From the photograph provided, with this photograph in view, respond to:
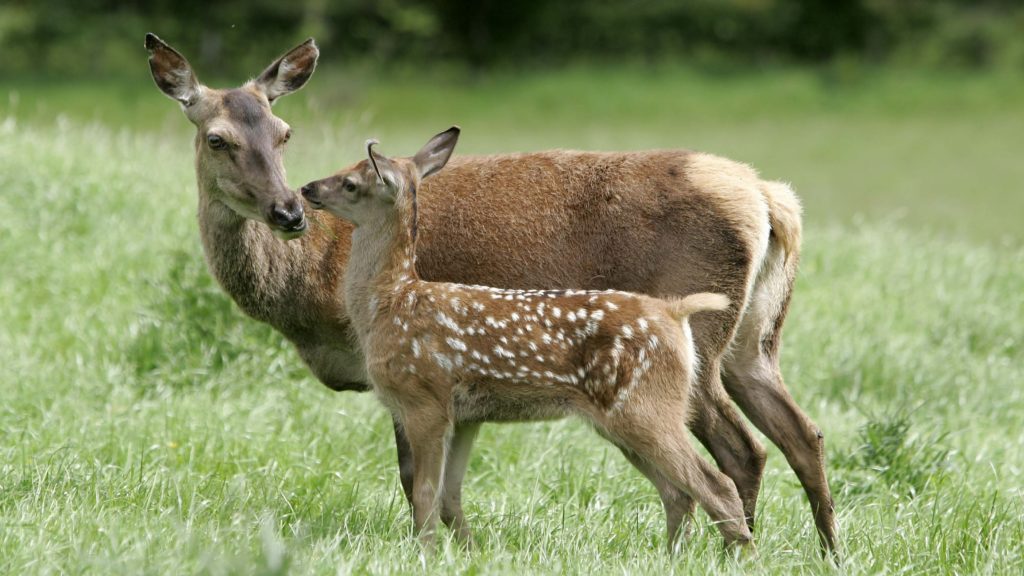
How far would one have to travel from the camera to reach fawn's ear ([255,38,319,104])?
6.13 m

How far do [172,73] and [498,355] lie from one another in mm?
2073

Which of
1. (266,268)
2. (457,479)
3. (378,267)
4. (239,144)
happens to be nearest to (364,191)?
(378,267)

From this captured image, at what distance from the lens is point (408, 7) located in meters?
28.7

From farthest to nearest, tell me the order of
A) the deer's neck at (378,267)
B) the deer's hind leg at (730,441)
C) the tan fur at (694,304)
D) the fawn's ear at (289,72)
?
the fawn's ear at (289,72)
the deer's hind leg at (730,441)
the deer's neck at (378,267)
the tan fur at (694,304)

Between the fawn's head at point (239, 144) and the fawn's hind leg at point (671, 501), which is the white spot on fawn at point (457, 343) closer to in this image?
the fawn's hind leg at point (671, 501)

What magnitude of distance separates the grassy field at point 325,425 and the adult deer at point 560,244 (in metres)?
0.44

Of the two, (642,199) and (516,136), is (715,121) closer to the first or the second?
(516,136)

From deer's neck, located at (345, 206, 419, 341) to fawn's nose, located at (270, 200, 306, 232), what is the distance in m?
0.23

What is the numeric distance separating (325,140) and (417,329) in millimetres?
5715

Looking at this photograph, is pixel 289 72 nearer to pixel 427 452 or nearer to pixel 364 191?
pixel 364 191

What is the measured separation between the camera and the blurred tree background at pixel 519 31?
26.8m

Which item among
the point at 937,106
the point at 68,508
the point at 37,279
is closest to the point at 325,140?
the point at 37,279

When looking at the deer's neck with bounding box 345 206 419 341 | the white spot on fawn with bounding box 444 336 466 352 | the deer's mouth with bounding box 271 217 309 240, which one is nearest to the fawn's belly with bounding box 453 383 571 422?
the white spot on fawn with bounding box 444 336 466 352

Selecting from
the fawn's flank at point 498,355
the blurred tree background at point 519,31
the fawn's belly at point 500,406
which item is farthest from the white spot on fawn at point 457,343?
the blurred tree background at point 519,31
